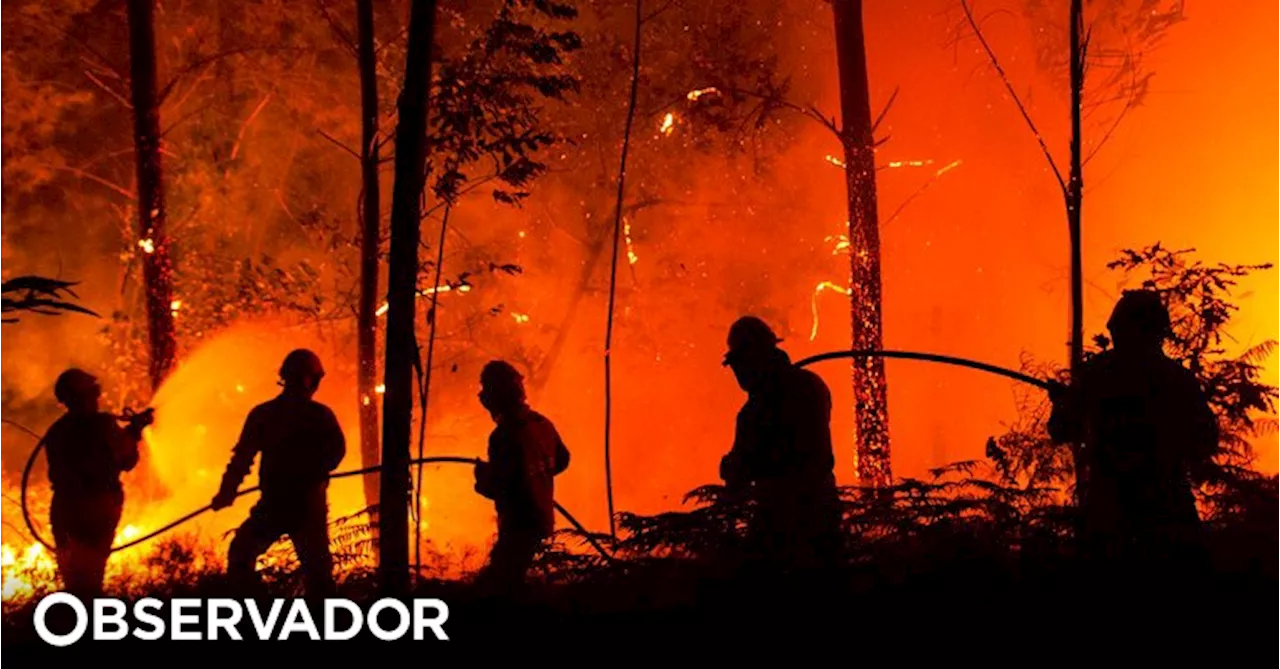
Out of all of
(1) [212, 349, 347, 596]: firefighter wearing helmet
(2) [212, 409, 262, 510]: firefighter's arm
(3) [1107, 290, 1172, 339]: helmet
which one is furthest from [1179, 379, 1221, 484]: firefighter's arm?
(2) [212, 409, 262, 510]: firefighter's arm

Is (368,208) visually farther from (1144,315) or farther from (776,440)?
(1144,315)

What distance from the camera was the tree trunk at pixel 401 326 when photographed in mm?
6184

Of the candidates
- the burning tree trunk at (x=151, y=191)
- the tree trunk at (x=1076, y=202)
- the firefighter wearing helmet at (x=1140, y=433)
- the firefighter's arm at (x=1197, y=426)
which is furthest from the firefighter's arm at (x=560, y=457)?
the burning tree trunk at (x=151, y=191)

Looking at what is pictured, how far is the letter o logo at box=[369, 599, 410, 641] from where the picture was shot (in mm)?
5617

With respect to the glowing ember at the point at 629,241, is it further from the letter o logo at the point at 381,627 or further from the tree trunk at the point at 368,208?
the letter o logo at the point at 381,627

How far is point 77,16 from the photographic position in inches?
848

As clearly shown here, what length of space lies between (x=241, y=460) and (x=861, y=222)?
29.2 ft

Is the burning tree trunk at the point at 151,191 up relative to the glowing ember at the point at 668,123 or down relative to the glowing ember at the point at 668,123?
down

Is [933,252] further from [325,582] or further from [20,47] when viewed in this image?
[20,47]

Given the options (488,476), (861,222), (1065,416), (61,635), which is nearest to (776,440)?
(1065,416)

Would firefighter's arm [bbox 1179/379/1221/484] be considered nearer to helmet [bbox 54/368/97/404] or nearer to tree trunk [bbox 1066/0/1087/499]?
tree trunk [bbox 1066/0/1087/499]

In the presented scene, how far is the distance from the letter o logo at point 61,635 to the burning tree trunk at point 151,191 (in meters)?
6.99

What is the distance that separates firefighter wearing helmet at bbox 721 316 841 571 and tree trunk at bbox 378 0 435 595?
189 centimetres

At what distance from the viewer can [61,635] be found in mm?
6703
